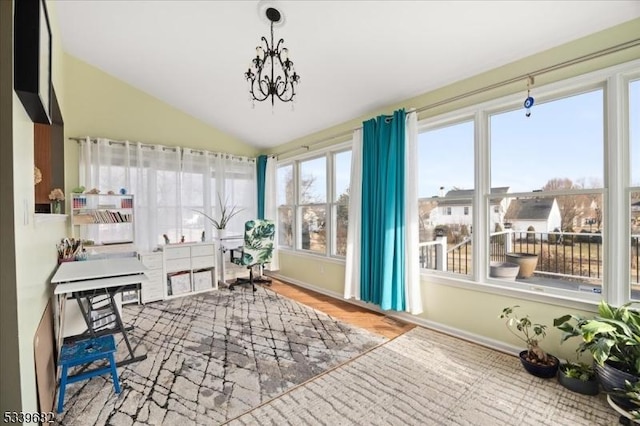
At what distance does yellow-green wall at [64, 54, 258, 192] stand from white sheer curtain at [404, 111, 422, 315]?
11.3 feet

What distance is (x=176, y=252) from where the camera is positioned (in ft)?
13.4

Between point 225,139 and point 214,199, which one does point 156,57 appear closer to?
point 225,139

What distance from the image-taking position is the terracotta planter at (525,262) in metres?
2.44

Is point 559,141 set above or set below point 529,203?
above

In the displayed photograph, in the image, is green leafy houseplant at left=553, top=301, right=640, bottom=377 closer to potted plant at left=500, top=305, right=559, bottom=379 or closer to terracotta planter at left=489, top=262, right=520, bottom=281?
potted plant at left=500, top=305, right=559, bottom=379

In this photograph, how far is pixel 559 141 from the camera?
228cm

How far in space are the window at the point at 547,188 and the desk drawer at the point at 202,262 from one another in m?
3.08

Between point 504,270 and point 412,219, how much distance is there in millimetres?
921

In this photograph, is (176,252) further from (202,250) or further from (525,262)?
(525,262)

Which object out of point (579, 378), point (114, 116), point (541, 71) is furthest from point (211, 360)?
point (114, 116)

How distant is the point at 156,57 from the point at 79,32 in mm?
768

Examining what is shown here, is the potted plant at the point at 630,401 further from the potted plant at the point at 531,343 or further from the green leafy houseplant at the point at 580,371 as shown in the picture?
the potted plant at the point at 531,343

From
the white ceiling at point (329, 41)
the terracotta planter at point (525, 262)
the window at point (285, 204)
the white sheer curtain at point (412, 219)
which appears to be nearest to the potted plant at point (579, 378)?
the terracotta planter at point (525, 262)

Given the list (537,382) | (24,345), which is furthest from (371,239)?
(24,345)
